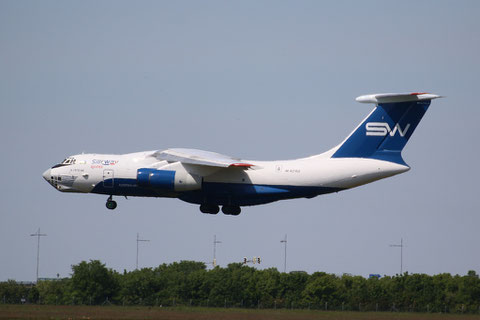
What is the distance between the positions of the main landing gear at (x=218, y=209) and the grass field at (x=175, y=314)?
3.71 m

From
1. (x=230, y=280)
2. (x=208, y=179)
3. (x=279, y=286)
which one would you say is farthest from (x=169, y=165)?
(x=279, y=286)

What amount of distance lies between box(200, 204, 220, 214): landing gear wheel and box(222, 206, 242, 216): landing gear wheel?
14.1 inches

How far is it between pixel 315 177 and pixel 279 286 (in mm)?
11393

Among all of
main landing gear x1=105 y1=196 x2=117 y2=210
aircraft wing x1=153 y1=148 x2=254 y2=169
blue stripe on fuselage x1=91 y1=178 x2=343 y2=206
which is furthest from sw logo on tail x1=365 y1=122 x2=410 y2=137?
main landing gear x1=105 y1=196 x2=117 y2=210

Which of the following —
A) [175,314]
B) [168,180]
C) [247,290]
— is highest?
[168,180]

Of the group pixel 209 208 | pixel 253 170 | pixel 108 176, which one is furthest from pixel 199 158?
pixel 108 176

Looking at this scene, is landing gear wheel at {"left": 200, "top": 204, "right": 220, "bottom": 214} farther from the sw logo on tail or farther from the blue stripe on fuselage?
the sw logo on tail

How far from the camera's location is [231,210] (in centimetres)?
3806

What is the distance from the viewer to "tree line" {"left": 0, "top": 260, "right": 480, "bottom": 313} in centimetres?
3969

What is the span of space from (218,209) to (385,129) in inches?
260

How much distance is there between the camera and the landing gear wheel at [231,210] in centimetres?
3799

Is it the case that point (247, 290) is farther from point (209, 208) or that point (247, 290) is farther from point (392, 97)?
point (392, 97)

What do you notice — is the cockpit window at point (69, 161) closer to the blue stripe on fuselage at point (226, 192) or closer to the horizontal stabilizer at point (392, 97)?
the blue stripe on fuselage at point (226, 192)

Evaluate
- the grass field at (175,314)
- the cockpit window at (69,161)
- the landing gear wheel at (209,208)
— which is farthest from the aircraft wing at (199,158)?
the grass field at (175,314)
